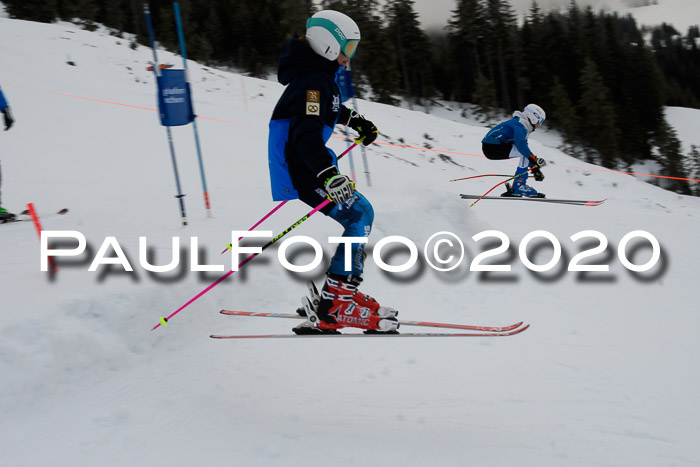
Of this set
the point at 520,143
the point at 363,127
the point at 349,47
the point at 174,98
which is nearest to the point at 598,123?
the point at 520,143

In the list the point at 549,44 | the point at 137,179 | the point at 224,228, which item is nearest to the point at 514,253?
the point at 224,228

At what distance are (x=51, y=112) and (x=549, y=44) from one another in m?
50.7

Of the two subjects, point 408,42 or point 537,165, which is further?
point 408,42

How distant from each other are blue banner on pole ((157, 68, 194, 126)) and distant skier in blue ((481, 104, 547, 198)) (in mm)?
6012

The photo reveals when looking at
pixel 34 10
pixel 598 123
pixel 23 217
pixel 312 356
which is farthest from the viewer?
pixel 598 123

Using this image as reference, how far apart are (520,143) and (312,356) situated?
713cm

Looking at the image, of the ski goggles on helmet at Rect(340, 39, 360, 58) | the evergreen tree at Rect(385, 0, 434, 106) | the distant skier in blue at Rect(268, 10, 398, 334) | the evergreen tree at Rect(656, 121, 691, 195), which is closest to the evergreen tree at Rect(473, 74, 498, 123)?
the evergreen tree at Rect(385, 0, 434, 106)

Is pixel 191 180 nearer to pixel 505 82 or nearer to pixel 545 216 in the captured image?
pixel 545 216

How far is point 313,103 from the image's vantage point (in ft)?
10.8

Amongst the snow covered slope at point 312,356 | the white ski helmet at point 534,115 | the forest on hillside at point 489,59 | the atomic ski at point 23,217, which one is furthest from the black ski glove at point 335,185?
the forest on hillside at point 489,59

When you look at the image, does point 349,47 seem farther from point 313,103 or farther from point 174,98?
point 174,98

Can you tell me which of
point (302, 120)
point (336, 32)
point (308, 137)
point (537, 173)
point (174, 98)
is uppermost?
point (336, 32)

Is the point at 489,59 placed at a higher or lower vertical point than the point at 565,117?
higher

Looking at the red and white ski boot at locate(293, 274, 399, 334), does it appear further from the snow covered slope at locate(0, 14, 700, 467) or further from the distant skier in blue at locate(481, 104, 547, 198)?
the distant skier in blue at locate(481, 104, 547, 198)
